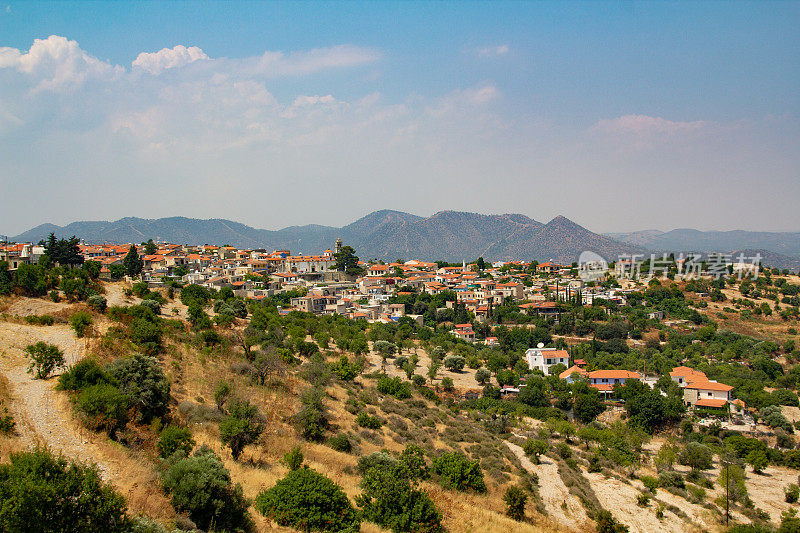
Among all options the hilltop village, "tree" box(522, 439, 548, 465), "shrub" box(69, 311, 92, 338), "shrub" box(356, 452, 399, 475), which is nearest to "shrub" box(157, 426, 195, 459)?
the hilltop village

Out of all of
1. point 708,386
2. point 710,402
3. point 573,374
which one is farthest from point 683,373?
point 573,374

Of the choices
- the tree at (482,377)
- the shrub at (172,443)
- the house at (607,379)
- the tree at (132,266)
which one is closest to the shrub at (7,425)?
the shrub at (172,443)

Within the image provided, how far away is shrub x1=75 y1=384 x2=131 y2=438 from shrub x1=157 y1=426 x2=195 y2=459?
120 cm

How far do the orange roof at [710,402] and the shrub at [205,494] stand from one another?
38.6 m

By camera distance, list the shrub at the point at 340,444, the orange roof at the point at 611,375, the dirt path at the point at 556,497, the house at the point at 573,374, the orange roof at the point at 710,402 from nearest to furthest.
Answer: the dirt path at the point at 556,497 → the shrub at the point at 340,444 → the orange roof at the point at 710,402 → the house at the point at 573,374 → the orange roof at the point at 611,375

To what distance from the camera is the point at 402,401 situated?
1145 inches

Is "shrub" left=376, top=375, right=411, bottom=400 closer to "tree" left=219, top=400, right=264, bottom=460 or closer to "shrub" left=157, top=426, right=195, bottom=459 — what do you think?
"tree" left=219, top=400, right=264, bottom=460

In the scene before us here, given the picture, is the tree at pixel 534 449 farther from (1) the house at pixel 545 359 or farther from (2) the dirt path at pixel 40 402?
(1) the house at pixel 545 359

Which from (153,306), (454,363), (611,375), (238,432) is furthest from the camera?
(454,363)

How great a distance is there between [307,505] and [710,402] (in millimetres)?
37776

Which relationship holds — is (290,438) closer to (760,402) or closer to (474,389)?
(474,389)

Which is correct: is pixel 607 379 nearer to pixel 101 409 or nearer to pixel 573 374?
pixel 573 374

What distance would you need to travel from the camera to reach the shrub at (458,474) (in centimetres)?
1688

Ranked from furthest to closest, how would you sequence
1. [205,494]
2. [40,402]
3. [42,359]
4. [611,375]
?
1. [611,375]
2. [42,359]
3. [40,402]
4. [205,494]
